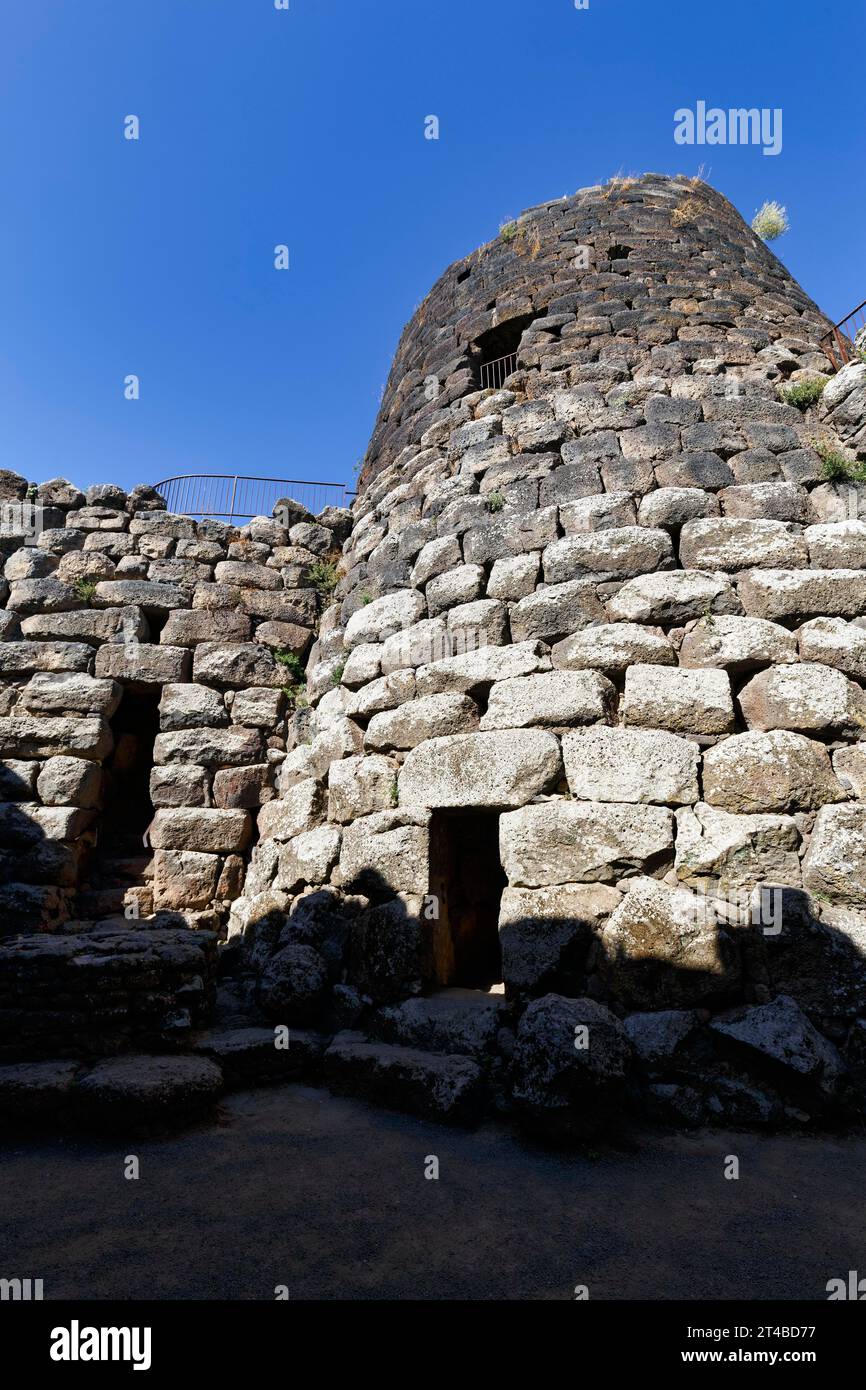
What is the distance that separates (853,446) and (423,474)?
9.77ft

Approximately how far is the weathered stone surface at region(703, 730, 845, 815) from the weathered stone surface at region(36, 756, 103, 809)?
4373 millimetres

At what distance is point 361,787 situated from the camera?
4387 mm

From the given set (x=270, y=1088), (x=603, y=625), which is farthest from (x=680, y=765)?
(x=270, y=1088)

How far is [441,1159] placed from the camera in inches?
108

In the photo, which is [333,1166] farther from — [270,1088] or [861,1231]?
[861,1231]

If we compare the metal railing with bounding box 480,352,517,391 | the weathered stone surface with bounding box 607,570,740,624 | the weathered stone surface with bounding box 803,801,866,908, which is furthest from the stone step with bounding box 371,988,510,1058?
the metal railing with bounding box 480,352,517,391

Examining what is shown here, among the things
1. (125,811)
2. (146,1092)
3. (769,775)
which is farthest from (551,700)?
(125,811)

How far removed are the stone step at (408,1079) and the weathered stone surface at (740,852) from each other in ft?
4.33

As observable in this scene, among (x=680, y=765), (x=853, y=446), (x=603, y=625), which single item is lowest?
(x=680, y=765)

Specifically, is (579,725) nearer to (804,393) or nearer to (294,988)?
(294,988)

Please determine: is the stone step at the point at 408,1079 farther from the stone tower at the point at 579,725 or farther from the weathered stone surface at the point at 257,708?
the weathered stone surface at the point at 257,708

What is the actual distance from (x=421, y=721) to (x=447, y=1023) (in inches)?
65.7

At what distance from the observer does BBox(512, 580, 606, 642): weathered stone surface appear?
414 cm

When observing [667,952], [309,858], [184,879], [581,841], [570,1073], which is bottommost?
[570,1073]
